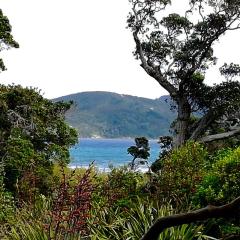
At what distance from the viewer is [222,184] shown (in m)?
10.3

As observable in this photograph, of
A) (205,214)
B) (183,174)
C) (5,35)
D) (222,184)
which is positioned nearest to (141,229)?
(222,184)

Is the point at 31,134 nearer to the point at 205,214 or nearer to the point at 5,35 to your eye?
the point at 5,35

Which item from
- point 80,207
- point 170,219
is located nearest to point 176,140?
point 80,207

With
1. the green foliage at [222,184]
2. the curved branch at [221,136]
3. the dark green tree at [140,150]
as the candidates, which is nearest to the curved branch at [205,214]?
the green foliage at [222,184]

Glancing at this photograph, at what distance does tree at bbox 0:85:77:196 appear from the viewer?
2136cm

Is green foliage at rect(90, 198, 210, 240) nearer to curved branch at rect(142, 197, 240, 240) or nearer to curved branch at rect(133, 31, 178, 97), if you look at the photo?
curved branch at rect(142, 197, 240, 240)

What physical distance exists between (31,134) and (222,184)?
15644 mm

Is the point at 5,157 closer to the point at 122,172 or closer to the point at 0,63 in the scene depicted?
the point at 0,63

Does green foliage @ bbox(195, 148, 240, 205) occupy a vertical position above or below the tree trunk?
below

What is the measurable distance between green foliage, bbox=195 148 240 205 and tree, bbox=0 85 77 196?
11312 millimetres

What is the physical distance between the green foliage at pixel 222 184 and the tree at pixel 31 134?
37.1 ft

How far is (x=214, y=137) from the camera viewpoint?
25.4 metres

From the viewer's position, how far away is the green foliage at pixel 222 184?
32.8 feet

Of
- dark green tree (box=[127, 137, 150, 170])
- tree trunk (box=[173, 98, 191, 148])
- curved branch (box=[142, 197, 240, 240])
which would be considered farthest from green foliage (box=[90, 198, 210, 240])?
dark green tree (box=[127, 137, 150, 170])
